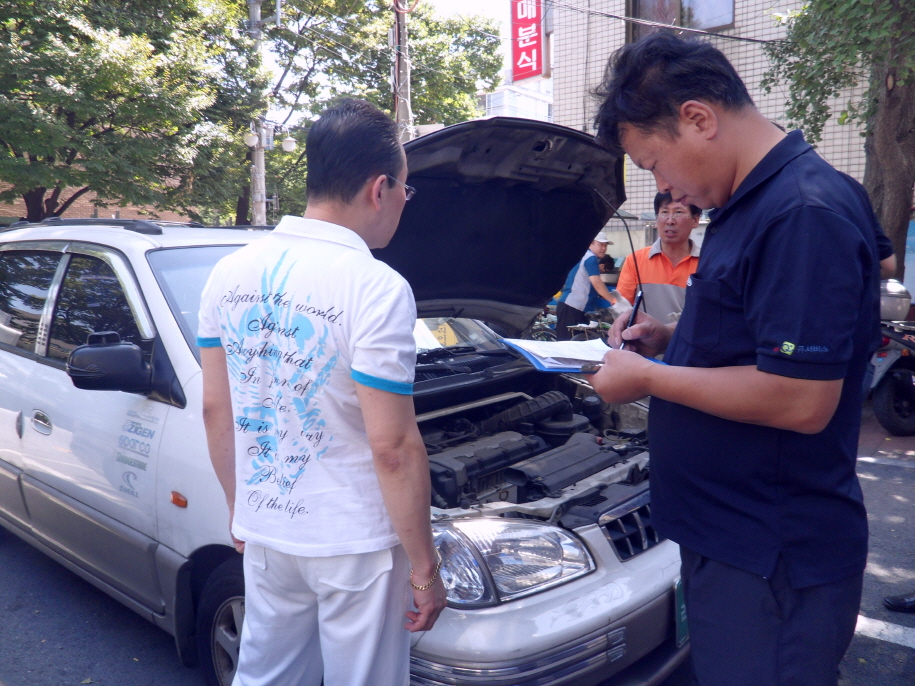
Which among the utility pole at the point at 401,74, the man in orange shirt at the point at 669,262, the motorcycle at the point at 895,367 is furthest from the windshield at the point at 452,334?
the utility pole at the point at 401,74

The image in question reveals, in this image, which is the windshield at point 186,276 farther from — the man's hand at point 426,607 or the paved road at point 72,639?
the paved road at point 72,639

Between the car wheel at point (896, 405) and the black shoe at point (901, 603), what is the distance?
334 cm

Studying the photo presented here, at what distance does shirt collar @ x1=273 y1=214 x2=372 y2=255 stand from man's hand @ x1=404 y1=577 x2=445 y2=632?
2.66ft

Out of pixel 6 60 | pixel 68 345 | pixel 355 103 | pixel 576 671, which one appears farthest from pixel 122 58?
pixel 576 671

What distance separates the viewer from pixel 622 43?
12.9m

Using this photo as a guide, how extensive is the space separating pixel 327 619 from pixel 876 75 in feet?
26.8

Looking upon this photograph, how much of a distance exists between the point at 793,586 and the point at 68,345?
3026 mm

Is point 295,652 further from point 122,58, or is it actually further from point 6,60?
point 122,58

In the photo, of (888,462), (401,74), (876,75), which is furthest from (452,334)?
(401,74)

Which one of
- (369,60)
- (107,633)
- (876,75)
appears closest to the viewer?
(107,633)

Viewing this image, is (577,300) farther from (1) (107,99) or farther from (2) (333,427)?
(1) (107,99)

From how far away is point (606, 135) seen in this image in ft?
→ 5.29

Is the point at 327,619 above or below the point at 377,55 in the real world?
below

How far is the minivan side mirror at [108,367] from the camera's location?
2422mm
